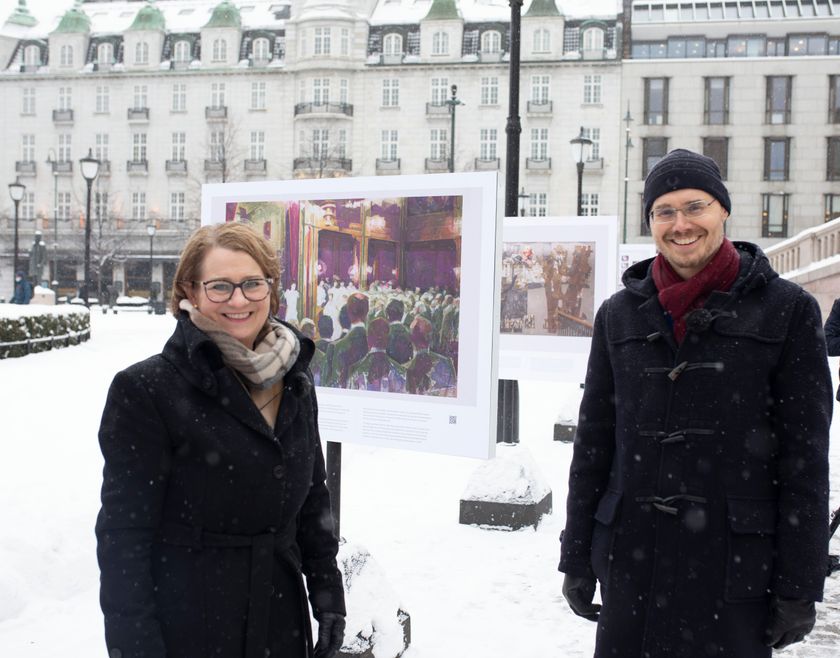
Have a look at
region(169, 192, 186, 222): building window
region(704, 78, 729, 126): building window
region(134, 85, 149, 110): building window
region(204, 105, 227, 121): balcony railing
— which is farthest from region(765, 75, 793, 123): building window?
region(134, 85, 149, 110): building window

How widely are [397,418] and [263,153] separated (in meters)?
52.5

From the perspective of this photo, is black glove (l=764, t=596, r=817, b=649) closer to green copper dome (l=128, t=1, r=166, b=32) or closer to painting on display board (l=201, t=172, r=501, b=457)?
painting on display board (l=201, t=172, r=501, b=457)

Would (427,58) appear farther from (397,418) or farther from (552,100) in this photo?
(397,418)

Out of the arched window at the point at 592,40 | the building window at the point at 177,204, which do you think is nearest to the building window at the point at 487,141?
the arched window at the point at 592,40

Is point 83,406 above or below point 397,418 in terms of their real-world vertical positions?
below

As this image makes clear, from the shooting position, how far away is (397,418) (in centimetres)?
496

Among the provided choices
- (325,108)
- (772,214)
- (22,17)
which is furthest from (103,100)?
(772,214)

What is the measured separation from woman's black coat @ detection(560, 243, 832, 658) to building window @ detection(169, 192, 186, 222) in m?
57.0

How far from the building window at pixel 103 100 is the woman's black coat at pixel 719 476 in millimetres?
59905

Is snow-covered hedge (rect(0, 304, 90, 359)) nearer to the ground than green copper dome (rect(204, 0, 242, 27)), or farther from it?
nearer to the ground

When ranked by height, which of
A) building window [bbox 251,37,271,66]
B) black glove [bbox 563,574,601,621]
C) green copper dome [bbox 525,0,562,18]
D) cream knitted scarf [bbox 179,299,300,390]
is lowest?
black glove [bbox 563,574,601,621]

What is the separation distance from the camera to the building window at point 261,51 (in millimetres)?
55312

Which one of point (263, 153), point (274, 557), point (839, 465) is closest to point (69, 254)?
point (263, 153)

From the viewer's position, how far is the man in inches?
106
